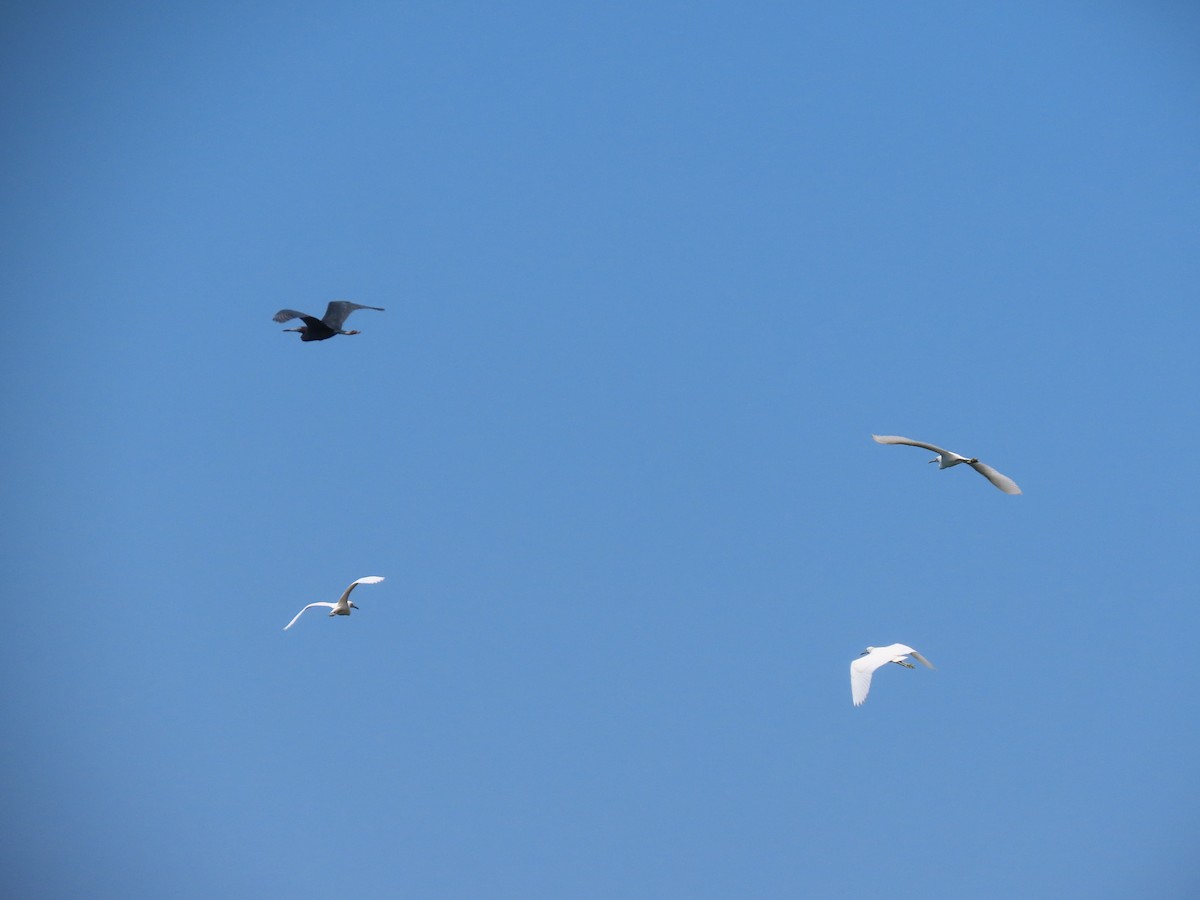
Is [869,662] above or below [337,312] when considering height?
below

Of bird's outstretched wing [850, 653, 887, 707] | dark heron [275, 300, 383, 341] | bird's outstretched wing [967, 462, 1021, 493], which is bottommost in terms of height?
bird's outstretched wing [850, 653, 887, 707]

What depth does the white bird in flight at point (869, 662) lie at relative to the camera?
35812 mm

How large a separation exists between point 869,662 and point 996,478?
679 cm

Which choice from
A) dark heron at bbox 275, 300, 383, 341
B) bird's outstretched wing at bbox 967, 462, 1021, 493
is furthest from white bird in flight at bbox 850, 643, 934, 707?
dark heron at bbox 275, 300, 383, 341

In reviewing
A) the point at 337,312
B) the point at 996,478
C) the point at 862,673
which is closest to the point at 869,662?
the point at 862,673

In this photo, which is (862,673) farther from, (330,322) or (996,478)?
(330,322)

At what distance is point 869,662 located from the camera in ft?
127

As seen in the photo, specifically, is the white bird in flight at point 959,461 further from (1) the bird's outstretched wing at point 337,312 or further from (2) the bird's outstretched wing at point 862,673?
(1) the bird's outstretched wing at point 337,312

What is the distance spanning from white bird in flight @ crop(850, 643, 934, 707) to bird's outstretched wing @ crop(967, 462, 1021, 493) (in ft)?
16.9

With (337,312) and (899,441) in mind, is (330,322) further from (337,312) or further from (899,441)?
(899,441)

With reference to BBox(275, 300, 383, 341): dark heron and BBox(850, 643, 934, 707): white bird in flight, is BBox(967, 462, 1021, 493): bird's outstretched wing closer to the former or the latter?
BBox(850, 643, 934, 707): white bird in flight

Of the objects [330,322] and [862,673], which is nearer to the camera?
[862,673]

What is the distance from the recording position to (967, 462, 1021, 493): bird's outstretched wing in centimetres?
3539

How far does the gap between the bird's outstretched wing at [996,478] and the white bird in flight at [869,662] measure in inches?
202
